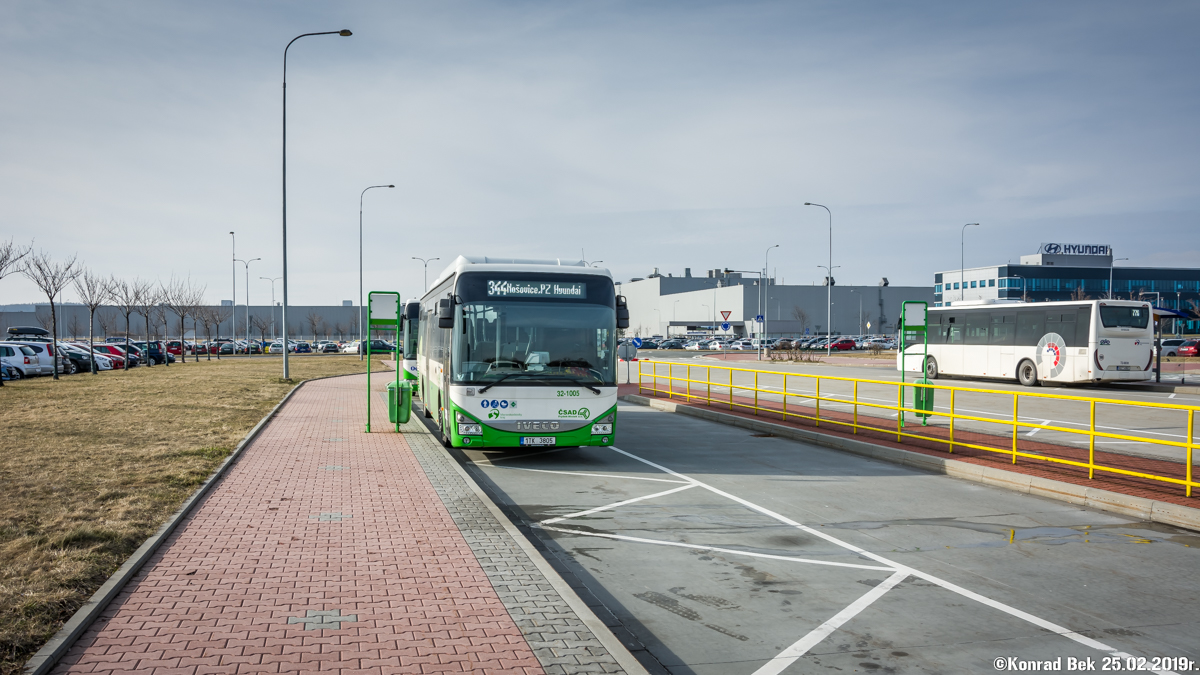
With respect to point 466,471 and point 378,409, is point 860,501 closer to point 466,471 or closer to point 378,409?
point 466,471

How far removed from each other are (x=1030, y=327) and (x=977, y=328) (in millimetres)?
2792

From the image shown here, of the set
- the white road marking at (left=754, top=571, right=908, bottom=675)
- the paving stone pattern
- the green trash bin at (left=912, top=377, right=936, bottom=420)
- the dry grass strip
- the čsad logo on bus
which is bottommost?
the white road marking at (left=754, top=571, right=908, bottom=675)

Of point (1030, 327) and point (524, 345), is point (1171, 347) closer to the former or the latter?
point (1030, 327)

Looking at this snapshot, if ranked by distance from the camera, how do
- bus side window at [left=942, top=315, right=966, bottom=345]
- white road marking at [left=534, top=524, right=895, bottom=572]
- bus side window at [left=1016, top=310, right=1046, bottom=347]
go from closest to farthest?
white road marking at [left=534, top=524, right=895, bottom=572]
bus side window at [left=1016, top=310, right=1046, bottom=347]
bus side window at [left=942, top=315, right=966, bottom=345]

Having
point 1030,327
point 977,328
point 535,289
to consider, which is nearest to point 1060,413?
point 1030,327

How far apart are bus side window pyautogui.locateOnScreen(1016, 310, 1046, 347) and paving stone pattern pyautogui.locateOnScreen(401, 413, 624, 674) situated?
25580 millimetres

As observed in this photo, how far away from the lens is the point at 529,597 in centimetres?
574

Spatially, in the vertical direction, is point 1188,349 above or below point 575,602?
above

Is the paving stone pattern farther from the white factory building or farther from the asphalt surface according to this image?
the white factory building

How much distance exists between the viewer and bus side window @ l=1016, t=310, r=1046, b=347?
1122 inches

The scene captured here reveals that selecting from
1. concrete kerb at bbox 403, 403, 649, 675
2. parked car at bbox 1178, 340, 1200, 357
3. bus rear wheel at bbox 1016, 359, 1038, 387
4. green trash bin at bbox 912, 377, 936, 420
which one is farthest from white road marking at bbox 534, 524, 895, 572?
parked car at bbox 1178, 340, 1200, 357

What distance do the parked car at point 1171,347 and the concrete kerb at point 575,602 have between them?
211 ft

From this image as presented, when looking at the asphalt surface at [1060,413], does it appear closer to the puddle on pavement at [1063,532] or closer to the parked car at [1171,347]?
the puddle on pavement at [1063,532]

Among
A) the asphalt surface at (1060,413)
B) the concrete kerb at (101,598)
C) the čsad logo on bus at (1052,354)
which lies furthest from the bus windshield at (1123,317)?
the concrete kerb at (101,598)
